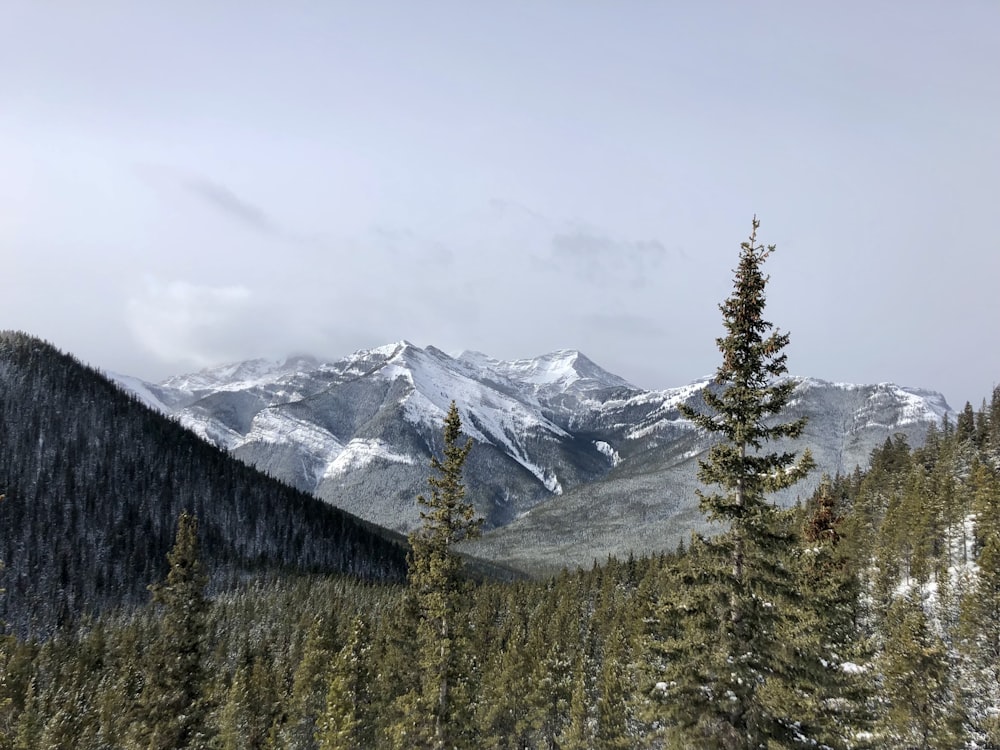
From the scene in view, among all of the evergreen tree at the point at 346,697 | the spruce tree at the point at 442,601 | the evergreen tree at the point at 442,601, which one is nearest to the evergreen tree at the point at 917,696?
the evergreen tree at the point at 442,601

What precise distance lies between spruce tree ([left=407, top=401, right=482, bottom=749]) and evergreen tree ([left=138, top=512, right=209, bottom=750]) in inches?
554

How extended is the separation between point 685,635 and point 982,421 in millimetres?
153239

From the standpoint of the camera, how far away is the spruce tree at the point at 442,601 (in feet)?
90.0

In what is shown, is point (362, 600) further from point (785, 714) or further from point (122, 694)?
point (785, 714)

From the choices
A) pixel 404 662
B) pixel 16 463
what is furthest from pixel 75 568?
pixel 404 662

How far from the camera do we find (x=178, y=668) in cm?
3428

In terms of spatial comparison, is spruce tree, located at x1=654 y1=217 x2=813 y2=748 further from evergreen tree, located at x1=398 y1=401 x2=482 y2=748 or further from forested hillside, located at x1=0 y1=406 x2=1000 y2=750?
evergreen tree, located at x1=398 y1=401 x2=482 y2=748

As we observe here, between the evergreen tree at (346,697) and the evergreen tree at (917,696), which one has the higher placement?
the evergreen tree at (917,696)

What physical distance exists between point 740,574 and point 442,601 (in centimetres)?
1470

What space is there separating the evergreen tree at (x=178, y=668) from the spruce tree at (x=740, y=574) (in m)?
27.9

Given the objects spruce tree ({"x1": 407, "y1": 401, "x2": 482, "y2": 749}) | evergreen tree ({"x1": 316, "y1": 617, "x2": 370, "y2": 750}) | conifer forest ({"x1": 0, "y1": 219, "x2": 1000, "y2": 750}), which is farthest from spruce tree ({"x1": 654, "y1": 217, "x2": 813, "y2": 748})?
evergreen tree ({"x1": 316, "y1": 617, "x2": 370, "y2": 750})

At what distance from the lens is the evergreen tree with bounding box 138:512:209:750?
33.7 metres

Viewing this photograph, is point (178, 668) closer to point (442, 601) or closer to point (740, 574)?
point (442, 601)

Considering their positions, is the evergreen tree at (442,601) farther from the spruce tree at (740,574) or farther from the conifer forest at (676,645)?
the spruce tree at (740,574)
